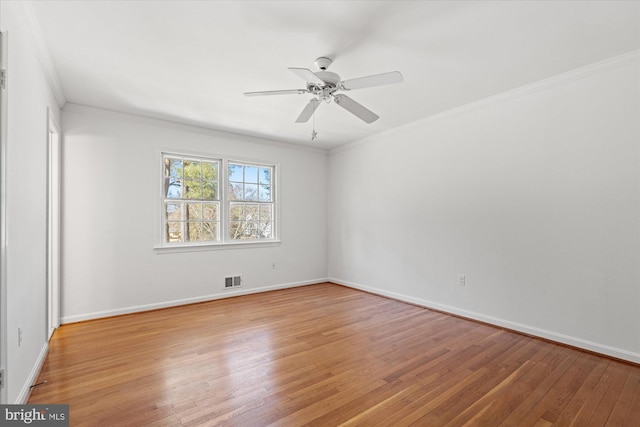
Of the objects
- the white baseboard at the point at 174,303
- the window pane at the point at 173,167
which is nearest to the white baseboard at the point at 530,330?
the white baseboard at the point at 174,303

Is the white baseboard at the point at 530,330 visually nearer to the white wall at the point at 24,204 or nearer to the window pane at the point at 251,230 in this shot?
the window pane at the point at 251,230

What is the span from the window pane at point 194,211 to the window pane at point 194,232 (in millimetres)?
78

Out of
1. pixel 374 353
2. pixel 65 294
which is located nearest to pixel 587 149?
pixel 374 353

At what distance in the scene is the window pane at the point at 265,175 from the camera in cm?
529

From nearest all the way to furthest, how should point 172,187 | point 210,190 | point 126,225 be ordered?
point 126,225 < point 172,187 < point 210,190

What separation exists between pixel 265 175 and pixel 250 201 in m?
0.56

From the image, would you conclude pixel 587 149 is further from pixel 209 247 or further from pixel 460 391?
pixel 209 247

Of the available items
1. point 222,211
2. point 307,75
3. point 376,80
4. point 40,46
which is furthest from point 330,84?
point 222,211

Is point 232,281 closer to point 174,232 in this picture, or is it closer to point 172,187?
point 174,232

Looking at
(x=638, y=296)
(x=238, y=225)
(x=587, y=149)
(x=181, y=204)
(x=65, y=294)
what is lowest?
(x=65, y=294)

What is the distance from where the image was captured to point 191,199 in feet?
14.8

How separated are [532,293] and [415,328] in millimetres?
1272

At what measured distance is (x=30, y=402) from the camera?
2.00 m

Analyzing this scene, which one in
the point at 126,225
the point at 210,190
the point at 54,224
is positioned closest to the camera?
the point at 54,224
